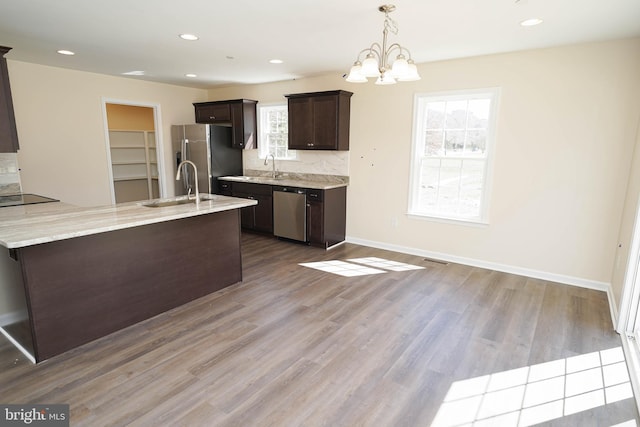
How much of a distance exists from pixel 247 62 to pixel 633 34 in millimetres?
3887

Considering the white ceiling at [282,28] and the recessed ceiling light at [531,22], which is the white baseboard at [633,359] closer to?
the white ceiling at [282,28]

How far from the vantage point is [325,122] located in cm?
494

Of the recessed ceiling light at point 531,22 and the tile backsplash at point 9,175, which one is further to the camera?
the tile backsplash at point 9,175

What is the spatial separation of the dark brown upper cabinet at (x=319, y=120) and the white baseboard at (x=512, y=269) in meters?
1.52

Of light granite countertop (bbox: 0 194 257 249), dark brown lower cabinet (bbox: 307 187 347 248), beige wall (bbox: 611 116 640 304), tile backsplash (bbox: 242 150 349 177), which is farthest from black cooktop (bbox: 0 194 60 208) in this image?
beige wall (bbox: 611 116 640 304)

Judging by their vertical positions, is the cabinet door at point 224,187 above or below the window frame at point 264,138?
below

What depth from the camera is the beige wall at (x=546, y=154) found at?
11.0ft

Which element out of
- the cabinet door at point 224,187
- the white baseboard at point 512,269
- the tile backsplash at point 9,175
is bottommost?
the white baseboard at point 512,269

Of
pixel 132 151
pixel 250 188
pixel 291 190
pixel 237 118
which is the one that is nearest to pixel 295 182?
pixel 291 190

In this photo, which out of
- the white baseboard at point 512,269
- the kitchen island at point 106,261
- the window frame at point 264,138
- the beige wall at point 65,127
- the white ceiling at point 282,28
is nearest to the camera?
A: the kitchen island at point 106,261

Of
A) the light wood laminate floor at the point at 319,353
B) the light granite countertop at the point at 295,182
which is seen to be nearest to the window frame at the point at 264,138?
the light granite countertop at the point at 295,182

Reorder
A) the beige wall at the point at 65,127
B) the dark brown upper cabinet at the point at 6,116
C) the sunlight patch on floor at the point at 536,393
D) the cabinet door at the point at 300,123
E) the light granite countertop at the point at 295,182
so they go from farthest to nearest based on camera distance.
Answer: the cabinet door at the point at 300,123, the light granite countertop at the point at 295,182, the beige wall at the point at 65,127, the dark brown upper cabinet at the point at 6,116, the sunlight patch on floor at the point at 536,393

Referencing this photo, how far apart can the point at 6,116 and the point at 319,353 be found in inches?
142

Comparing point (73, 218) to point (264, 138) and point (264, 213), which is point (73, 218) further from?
point (264, 138)
